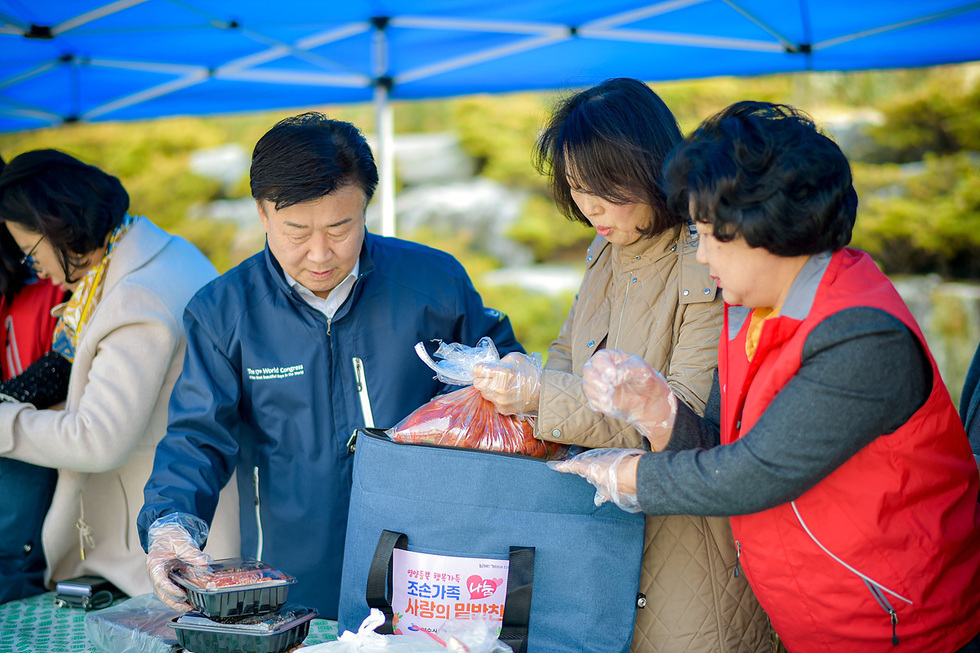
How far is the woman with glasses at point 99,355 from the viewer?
2049 mm

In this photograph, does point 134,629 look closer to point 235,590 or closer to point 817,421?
point 235,590

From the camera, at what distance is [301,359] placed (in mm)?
1944

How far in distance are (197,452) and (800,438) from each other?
1354 millimetres

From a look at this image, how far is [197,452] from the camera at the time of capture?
6.01ft

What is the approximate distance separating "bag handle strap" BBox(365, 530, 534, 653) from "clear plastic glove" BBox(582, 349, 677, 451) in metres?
0.32

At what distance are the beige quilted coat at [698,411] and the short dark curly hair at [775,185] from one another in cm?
30

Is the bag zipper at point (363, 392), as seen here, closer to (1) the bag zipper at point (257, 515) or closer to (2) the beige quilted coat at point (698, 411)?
(1) the bag zipper at point (257, 515)

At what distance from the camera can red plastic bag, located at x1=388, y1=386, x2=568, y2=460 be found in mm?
1524

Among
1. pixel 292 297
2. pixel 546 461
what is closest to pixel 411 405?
pixel 292 297

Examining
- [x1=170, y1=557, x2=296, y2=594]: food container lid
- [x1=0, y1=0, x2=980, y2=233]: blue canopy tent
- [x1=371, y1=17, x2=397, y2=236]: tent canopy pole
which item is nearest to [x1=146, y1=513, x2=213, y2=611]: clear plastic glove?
[x1=170, y1=557, x2=296, y2=594]: food container lid

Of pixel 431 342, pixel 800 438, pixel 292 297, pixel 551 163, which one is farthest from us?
pixel 431 342

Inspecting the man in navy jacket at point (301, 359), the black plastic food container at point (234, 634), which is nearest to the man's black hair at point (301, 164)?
the man in navy jacket at point (301, 359)

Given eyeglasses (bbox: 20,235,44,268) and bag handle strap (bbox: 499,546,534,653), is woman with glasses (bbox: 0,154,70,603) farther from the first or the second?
bag handle strap (bbox: 499,546,534,653)

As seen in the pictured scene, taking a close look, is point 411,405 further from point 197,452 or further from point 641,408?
point 641,408
